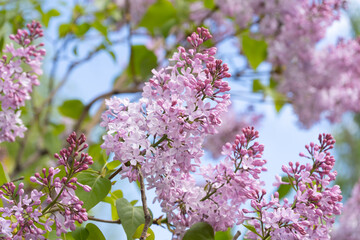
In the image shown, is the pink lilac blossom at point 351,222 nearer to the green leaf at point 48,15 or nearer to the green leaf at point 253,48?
the green leaf at point 253,48

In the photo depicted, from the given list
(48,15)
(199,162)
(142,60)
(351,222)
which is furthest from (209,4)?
(199,162)

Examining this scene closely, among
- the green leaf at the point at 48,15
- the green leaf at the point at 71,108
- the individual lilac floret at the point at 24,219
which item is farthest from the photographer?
the green leaf at the point at 71,108

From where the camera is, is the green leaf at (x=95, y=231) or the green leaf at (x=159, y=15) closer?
the green leaf at (x=95, y=231)

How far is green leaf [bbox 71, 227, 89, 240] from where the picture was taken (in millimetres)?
639

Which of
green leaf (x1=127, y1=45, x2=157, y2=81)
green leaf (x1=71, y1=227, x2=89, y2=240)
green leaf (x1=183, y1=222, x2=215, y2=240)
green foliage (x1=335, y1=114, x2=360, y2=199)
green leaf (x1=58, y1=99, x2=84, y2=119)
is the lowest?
green leaf (x1=71, y1=227, x2=89, y2=240)

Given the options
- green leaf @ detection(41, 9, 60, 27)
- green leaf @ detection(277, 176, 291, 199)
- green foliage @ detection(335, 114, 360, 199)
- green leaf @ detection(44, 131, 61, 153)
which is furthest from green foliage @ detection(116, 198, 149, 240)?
green foliage @ detection(335, 114, 360, 199)

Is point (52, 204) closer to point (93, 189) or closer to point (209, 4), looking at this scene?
point (93, 189)

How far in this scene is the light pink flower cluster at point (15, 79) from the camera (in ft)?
2.50

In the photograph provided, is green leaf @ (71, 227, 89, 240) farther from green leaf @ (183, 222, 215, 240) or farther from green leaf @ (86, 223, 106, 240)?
green leaf @ (183, 222, 215, 240)

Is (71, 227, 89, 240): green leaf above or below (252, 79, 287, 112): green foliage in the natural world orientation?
below

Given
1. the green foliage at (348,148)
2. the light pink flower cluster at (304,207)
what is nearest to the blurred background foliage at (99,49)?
the light pink flower cluster at (304,207)

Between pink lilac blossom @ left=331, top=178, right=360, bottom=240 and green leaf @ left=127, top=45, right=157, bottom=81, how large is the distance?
3.08 ft

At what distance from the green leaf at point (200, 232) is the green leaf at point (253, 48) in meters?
1.30

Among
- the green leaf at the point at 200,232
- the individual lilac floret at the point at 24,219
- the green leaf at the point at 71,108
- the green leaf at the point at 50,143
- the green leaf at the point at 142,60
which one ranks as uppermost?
the green leaf at the point at 142,60
